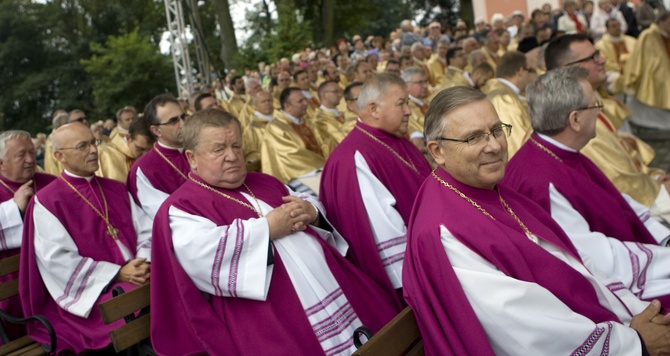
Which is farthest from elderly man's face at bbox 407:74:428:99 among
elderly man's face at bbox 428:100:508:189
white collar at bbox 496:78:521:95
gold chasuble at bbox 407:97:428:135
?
elderly man's face at bbox 428:100:508:189

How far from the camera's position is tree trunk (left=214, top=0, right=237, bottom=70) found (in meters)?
22.9

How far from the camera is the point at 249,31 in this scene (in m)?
31.1

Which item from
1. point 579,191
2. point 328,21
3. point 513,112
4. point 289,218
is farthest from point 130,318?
point 328,21

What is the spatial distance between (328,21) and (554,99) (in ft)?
82.5

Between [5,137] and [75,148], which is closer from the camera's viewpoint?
[75,148]

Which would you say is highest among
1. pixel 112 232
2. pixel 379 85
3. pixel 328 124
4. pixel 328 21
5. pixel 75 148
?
pixel 328 21

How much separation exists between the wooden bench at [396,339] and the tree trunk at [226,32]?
21719 mm

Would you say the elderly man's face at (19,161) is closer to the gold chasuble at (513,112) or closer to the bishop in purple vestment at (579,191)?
the bishop in purple vestment at (579,191)

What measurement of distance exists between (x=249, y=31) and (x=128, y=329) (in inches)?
1148

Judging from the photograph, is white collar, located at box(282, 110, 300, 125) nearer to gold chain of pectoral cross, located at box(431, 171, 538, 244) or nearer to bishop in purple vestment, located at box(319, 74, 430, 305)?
bishop in purple vestment, located at box(319, 74, 430, 305)

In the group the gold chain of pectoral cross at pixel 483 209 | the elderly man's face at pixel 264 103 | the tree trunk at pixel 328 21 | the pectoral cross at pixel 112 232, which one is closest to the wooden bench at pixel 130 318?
the pectoral cross at pixel 112 232

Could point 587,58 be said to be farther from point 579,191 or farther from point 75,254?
point 75,254

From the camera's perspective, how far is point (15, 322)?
397 centimetres

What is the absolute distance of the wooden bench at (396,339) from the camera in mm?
2162
